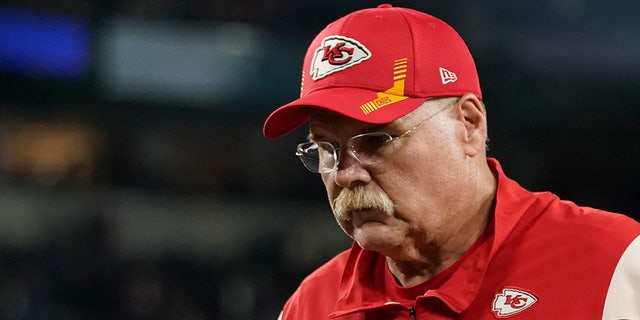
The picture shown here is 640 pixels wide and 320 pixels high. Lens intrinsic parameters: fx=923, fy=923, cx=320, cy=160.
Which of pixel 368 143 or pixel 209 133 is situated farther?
pixel 209 133

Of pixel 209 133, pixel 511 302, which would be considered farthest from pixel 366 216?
pixel 209 133

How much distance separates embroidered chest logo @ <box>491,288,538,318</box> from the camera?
54.0 inches

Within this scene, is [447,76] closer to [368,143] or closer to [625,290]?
[368,143]

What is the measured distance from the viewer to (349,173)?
1.43m

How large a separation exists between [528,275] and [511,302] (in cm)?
5

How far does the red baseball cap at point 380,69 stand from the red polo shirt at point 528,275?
0.68 ft

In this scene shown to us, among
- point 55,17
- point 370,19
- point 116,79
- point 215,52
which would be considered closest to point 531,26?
point 215,52

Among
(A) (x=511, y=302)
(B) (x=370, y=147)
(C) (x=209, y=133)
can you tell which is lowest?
(C) (x=209, y=133)

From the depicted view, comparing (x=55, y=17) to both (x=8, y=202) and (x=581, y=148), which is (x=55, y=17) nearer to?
(x=8, y=202)

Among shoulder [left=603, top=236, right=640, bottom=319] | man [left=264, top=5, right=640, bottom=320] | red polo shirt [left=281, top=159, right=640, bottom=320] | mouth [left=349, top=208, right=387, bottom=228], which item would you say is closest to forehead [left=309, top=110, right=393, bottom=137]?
man [left=264, top=5, right=640, bottom=320]

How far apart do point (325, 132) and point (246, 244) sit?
3.20 meters

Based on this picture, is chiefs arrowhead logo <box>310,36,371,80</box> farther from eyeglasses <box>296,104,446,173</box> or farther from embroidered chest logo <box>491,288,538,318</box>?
embroidered chest logo <box>491,288,538,318</box>

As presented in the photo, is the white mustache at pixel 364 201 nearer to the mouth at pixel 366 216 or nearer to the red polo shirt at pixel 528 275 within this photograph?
the mouth at pixel 366 216

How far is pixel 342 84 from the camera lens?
146 centimetres
